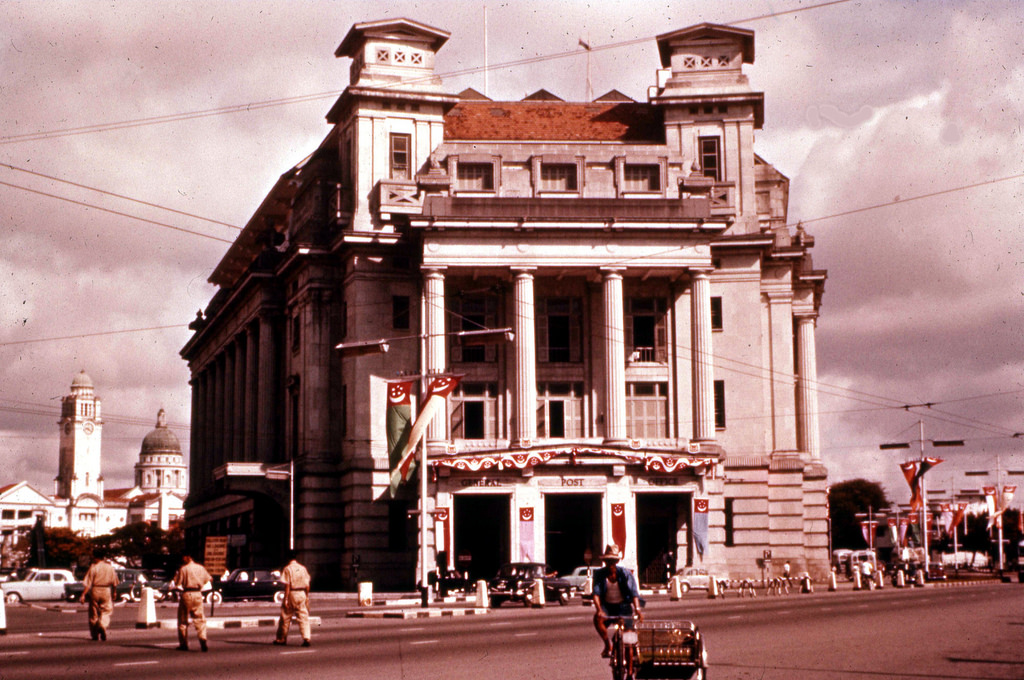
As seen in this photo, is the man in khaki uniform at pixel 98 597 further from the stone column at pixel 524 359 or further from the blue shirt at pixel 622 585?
the stone column at pixel 524 359

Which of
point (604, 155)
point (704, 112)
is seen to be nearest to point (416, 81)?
point (604, 155)

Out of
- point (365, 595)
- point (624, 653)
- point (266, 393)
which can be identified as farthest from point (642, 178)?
point (624, 653)

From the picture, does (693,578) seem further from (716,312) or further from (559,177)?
(559,177)

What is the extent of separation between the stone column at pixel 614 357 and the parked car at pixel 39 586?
2776cm

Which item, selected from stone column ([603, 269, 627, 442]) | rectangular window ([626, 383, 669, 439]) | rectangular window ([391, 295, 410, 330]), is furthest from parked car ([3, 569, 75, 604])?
rectangular window ([626, 383, 669, 439])

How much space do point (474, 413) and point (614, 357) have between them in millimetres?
8145

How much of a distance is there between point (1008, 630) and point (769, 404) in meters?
43.0

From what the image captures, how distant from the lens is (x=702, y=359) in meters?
66.7

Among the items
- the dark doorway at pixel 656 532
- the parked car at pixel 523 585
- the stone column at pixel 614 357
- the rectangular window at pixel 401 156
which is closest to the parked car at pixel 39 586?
the rectangular window at pixel 401 156

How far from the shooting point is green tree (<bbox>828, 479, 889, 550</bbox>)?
16175 centimetres

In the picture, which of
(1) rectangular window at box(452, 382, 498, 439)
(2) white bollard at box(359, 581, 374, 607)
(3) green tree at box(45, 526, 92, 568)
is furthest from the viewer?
(3) green tree at box(45, 526, 92, 568)

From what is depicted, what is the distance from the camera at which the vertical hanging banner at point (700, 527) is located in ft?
212

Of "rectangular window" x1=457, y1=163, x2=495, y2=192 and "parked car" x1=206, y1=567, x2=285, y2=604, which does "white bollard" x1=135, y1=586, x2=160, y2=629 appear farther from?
"rectangular window" x1=457, y1=163, x2=495, y2=192

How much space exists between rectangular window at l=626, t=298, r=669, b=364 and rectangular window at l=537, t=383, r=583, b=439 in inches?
137
